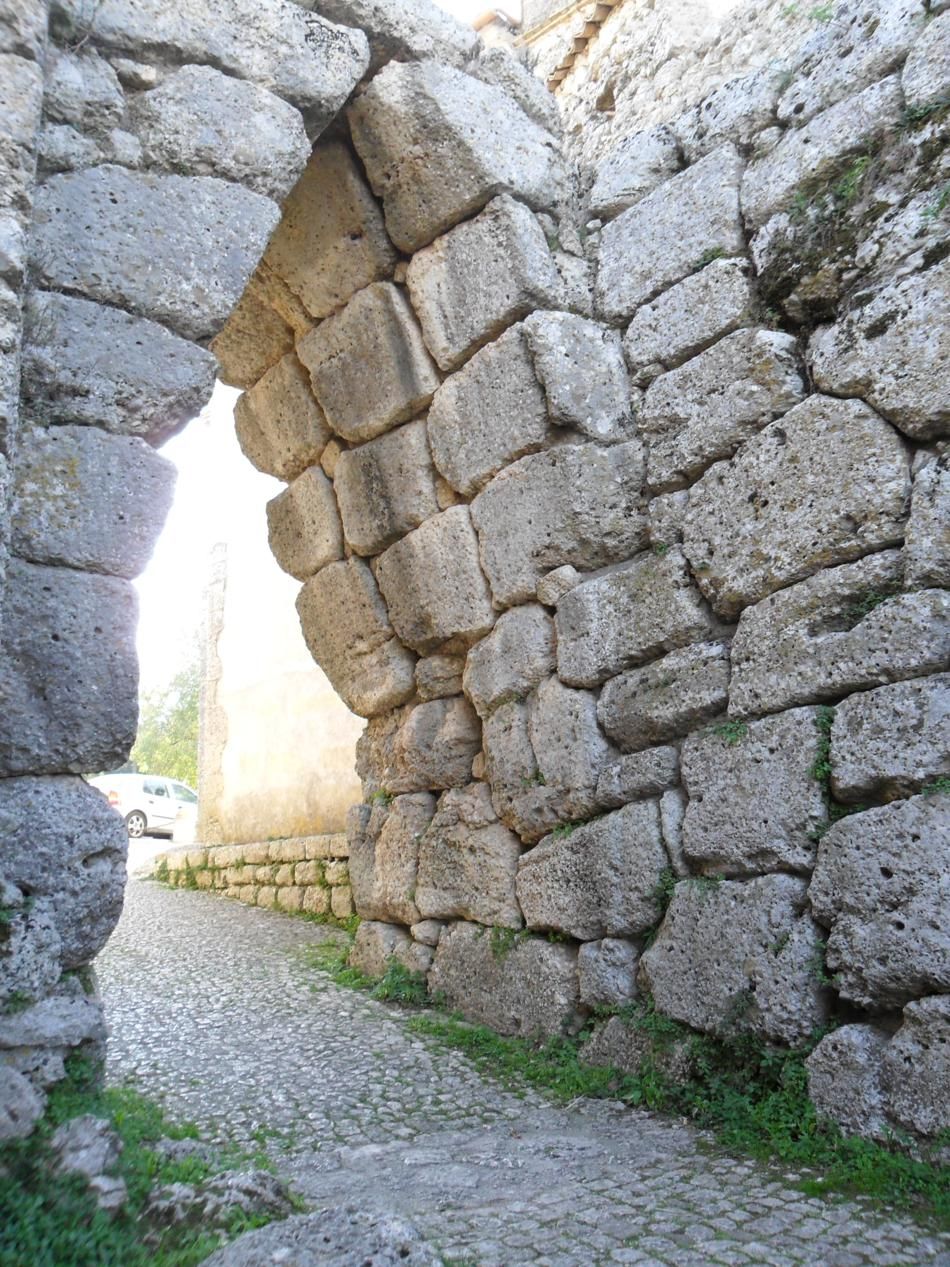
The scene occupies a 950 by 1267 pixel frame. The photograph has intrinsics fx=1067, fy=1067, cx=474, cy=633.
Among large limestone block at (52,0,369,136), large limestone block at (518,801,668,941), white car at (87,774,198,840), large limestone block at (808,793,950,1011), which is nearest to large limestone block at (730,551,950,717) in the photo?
large limestone block at (808,793,950,1011)

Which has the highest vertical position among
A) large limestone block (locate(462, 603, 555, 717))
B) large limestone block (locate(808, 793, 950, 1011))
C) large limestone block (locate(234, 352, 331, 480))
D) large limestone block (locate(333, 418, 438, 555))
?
large limestone block (locate(234, 352, 331, 480))

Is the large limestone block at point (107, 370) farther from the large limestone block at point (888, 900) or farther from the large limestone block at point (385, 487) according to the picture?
the large limestone block at point (888, 900)

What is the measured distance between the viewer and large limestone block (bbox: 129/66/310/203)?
3.99 meters

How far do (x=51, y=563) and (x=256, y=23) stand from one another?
2.47 metres

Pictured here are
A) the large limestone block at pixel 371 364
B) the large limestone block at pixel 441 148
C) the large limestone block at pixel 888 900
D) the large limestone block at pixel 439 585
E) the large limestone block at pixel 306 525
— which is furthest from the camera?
the large limestone block at pixel 306 525

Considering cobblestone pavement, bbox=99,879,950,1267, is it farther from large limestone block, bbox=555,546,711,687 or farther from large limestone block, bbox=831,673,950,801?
large limestone block, bbox=555,546,711,687

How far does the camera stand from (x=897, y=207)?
3744 mm

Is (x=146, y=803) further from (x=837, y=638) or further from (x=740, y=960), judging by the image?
(x=837, y=638)

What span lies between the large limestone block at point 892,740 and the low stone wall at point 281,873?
4389mm

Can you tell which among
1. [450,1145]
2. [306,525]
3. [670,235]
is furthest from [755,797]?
[306,525]

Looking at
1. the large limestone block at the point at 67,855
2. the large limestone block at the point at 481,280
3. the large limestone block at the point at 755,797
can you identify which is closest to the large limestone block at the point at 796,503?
the large limestone block at the point at 755,797

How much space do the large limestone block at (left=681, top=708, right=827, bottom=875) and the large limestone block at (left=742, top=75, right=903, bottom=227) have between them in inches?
80.8

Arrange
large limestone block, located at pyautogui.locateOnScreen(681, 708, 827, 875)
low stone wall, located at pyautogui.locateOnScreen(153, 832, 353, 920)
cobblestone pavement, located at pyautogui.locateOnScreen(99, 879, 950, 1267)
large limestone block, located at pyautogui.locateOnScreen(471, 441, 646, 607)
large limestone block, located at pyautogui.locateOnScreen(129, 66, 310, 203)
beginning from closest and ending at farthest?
cobblestone pavement, located at pyautogui.locateOnScreen(99, 879, 950, 1267), large limestone block, located at pyautogui.locateOnScreen(681, 708, 827, 875), large limestone block, located at pyautogui.locateOnScreen(129, 66, 310, 203), large limestone block, located at pyautogui.locateOnScreen(471, 441, 646, 607), low stone wall, located at pyautogui.locateOnScreen(153, 832, 353, 920)

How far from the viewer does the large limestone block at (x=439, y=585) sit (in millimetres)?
4961
